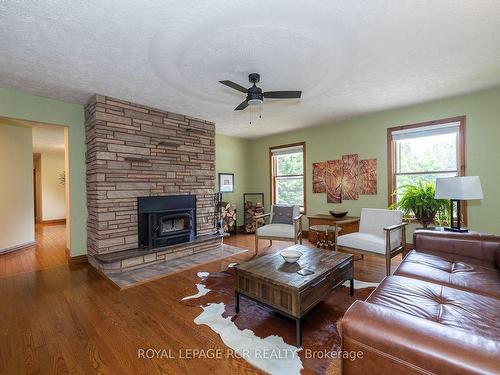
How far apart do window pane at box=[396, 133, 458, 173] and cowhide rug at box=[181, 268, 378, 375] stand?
2603 mm

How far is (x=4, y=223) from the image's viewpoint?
4.51m

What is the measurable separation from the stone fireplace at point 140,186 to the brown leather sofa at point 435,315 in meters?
3.21

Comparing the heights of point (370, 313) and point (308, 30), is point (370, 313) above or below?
below

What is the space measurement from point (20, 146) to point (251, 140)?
509 centimetres

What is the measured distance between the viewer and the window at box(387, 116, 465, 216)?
3799 mm

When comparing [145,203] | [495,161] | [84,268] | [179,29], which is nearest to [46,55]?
[179,29]

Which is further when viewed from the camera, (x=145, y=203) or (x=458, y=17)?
(x=145, y=203)

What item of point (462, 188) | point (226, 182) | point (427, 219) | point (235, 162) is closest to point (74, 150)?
point (226, 182)

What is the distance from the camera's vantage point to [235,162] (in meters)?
6.36

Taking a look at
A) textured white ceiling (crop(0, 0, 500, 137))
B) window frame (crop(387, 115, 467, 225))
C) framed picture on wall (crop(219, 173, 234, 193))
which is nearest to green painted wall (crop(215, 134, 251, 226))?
framed picture on wall (crop(219, 173, 234, 193))

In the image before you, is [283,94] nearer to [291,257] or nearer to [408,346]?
[291,257]

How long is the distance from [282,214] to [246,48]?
10.0 ft

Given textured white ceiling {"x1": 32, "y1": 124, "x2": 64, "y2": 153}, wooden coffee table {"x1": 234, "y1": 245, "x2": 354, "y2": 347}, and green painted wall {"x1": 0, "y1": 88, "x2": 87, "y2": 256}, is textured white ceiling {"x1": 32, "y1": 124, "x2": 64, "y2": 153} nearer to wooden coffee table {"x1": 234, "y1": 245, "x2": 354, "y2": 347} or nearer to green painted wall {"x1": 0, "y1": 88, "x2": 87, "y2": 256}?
green painted wall {"x1": 0, "y1": 88, "x2": 87, "y2": 256}

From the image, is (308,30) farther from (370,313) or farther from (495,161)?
(495,161)
